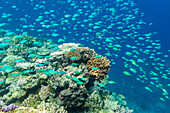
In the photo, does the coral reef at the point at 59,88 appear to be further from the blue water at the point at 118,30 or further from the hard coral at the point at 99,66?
the blue water at the point at 118,30

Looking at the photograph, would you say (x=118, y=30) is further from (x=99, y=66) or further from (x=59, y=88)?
(x=59, y=88)

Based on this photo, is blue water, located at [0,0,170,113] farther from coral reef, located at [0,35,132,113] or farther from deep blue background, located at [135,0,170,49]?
coral reef, located at [0,35,132,113]

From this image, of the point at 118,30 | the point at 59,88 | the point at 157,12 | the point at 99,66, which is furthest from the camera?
the point at 157,12

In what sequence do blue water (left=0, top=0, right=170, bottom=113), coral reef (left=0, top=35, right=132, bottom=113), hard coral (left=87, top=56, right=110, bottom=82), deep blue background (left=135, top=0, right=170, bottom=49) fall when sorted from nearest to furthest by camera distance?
coral reef (left=0, top=35, right=132, bottom=113) → hard coral (left=87, top=56, right=110, bottom=82) → blue water (left=0, top=0, right=170, bottom=113) → deep blue background (left=135, top=0, right=170, bottom=49)

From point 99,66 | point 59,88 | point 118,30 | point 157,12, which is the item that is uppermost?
point 157,12

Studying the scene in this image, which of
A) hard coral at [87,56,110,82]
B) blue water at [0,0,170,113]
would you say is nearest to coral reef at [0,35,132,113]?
hard coral at [87,56,110,82]

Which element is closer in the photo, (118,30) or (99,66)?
(99,66)

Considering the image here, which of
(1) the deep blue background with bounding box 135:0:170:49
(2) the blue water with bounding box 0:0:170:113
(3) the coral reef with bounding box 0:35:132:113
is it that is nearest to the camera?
(3) the coral reef with bounding box 0:35:132:113

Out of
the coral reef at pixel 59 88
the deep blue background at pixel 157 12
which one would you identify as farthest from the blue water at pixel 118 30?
the coral reef at pixel 59 88

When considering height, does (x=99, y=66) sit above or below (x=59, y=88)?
above

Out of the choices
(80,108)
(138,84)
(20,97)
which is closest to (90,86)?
(80,108)

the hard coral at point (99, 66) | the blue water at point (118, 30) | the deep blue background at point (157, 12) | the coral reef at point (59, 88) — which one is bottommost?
the coral reef at point (59, 88)

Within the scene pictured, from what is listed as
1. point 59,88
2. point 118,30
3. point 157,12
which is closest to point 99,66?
point 59,88

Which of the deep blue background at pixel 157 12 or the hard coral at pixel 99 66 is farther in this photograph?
the deep blue background at pixel 157 12
